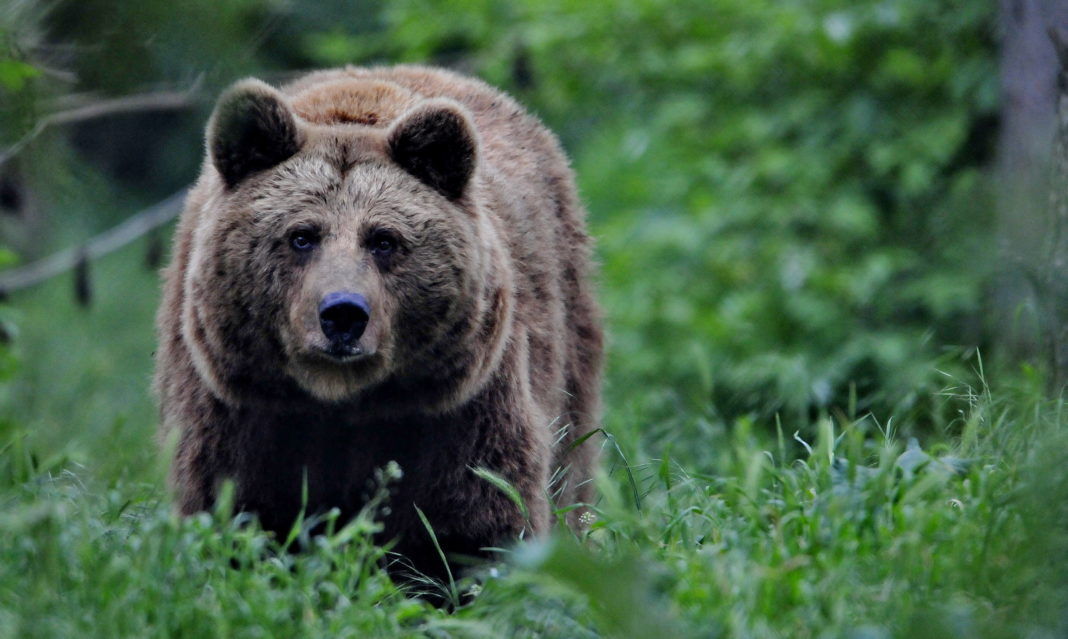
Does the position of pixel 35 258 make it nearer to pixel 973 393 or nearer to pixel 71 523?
pixel 71 523

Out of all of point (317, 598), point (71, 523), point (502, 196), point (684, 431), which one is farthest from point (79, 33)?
point (684, 431)

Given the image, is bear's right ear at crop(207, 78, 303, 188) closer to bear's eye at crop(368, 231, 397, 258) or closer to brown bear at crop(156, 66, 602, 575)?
brown bear at crop(156, 66, 602, 575)

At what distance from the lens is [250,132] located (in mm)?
4133

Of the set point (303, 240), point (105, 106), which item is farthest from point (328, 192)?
A: point (105, 106)

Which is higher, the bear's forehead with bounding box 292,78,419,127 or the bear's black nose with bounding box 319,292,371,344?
the bear's forehead with bounding box 292,78,419,127

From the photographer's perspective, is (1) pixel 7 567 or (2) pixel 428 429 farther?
(2) pixel 428 429

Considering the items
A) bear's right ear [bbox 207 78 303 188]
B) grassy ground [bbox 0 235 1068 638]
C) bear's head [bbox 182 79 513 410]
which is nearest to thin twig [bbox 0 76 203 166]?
bear's right ear [bbox 207 78 303 188]

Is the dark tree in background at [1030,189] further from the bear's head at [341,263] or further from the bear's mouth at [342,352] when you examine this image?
the bear's mouth at [342,352]

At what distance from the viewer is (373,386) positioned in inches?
160

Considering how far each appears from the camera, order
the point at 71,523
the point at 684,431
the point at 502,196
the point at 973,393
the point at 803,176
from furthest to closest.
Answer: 1. the point at 803,176
2. the point at 684,431
3. the point at 502,196
4. the point at 973,393
5. the point at 71,523

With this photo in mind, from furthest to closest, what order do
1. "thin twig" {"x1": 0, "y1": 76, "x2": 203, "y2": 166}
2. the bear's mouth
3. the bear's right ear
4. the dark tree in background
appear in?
the dark tree in background < the bear's right ear < the bear's mouth < "thin twig" {"x1": 0, "y1": 76, "x2": 203, "y2": 166}

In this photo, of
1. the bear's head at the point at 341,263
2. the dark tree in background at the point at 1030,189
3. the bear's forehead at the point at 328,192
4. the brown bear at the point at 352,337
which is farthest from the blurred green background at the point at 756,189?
the bear's forehead at the point at 328,192

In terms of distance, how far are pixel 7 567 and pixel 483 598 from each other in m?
1.18

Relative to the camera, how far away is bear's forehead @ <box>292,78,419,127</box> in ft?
15.1
